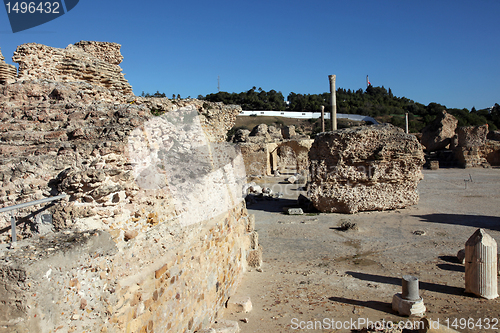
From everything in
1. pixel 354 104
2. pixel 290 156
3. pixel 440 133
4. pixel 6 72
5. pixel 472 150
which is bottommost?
pixel 472 150

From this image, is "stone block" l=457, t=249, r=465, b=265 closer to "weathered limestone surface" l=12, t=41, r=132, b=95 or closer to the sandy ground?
the sandy ground

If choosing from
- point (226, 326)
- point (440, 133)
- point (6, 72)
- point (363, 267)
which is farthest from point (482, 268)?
point (440, 133)

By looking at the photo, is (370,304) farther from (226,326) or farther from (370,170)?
(370,170)

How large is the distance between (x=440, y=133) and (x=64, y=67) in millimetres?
28861

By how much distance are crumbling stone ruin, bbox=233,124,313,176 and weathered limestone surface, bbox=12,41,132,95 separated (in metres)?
14.9

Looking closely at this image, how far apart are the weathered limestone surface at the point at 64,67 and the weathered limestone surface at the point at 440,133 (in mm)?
27782

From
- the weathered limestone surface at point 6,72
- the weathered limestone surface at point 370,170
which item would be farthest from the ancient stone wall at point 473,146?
the weathered limestone surface at point 6,72

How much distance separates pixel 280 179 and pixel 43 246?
1770cm

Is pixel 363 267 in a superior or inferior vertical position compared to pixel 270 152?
inferior

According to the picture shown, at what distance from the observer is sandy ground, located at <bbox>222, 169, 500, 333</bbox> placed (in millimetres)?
4316

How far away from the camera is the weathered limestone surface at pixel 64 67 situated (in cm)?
491

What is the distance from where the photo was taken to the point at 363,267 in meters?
6.26

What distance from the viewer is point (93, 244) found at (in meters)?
2.41

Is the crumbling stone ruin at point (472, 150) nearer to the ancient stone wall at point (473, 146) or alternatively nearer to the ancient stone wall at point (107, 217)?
the ancient stone wall at point (473, 146)
